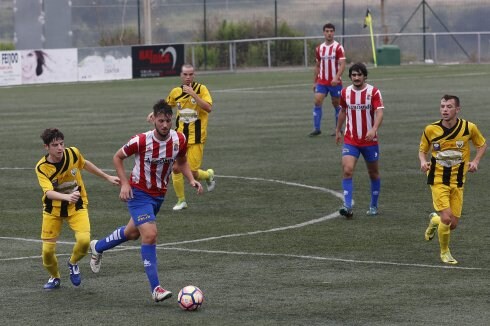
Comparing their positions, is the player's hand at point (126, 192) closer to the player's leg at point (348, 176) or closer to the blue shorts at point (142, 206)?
the blue shorts at point (142, 206)

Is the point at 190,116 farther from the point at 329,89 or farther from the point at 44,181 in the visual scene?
the point at 329,89

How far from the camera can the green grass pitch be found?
10.7m

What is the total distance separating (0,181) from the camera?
66.9ft

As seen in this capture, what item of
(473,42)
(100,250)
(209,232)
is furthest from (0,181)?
(473,42)

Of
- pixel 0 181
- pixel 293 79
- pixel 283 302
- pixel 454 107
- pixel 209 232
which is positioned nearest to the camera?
pixel 283 302

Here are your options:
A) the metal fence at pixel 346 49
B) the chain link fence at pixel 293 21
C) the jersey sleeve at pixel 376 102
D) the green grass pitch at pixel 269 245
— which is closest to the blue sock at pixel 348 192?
the green grass pitch at pixel 269 245

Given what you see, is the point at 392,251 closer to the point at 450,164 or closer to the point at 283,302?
the point at 450,164

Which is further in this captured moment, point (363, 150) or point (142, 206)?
point (363, 150)

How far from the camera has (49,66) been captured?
160 feet

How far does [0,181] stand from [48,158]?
888cm

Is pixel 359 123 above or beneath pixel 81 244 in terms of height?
above

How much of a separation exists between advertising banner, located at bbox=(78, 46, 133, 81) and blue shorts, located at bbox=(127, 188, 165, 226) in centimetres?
3841

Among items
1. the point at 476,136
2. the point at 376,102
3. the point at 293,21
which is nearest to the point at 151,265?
the point at 476,136

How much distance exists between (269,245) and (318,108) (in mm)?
12939
